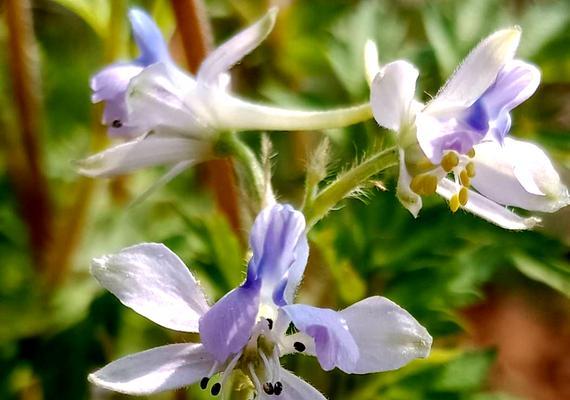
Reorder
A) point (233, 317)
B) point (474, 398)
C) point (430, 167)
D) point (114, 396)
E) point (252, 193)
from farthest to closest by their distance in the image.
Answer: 1. point (114, 396)
2. point (474, 398)
3. point (252, 193)
4. point (430, 167)
5. point (233, 317)

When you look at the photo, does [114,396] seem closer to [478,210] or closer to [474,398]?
[474,398]

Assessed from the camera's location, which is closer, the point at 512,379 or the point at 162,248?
the point at 162,248

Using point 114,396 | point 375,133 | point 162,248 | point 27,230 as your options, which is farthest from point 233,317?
point 114,396

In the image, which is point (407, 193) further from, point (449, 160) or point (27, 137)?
point (27, 137)

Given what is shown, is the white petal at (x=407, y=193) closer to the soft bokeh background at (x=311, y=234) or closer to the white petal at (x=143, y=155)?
the soft bokeh background at (x=311, y=234)

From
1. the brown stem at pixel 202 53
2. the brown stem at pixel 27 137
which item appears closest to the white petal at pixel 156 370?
the brown stem at pixel 202 53

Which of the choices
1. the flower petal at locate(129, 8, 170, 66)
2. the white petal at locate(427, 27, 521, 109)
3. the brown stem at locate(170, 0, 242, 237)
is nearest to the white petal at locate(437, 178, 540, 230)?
the white petal at locate(427, 27, 521, 109)

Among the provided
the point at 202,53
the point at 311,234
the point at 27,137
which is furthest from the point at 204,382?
the point at 27,137

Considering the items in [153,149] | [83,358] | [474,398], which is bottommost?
[474,398]
